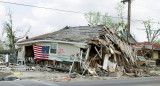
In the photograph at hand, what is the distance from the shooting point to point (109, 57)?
2172cm

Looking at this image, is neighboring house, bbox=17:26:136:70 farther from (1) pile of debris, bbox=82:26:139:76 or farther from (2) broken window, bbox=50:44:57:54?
(1) pile of debris, bbox=82:26:139:76

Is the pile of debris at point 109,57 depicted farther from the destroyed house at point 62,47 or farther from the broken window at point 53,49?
the broken window at point 53,49

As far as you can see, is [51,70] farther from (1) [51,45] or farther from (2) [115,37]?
(2) [115,37]

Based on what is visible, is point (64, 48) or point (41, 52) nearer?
point (64, 48)

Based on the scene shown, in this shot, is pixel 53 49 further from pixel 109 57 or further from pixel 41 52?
pixel 109 57

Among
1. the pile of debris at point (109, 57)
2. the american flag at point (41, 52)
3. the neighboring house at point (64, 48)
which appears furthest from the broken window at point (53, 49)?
the pile of debris at point (109, 57)

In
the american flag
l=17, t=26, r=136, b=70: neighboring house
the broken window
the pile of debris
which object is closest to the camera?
the pile of debris

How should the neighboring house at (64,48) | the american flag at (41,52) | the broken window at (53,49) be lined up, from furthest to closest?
the american flag at (41,52)
the broken window at (53,49)
the neighboring house at (64,48)

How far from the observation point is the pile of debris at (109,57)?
20044 millimetres

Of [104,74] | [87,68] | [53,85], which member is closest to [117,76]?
[104,74]

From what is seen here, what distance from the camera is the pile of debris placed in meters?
20.0

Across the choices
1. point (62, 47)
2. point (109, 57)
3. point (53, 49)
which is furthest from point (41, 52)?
point (109, 57)

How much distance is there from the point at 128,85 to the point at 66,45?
10.2 metres

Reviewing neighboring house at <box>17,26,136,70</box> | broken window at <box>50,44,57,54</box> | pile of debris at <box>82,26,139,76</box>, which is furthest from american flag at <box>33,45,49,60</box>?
pile of debris at <box>82,26,139,76</box>
